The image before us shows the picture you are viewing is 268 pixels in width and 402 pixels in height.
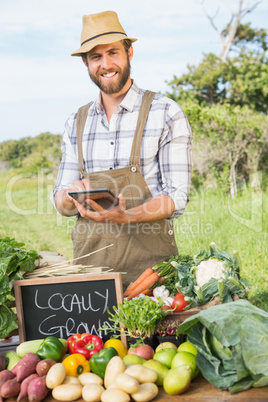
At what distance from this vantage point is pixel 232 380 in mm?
1771

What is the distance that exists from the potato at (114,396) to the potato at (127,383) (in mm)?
18

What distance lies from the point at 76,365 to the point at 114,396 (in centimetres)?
32

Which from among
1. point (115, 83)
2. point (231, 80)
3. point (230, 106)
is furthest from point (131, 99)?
point (231, 80)

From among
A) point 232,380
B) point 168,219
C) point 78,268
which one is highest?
point 168,219

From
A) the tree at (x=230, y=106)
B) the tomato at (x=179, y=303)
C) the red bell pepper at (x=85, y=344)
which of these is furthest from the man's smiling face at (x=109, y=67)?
the tree at (x=230, y=106)

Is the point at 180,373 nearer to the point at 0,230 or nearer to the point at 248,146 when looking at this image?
the point at 248,146

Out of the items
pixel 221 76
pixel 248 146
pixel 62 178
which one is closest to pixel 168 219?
pixel 62 178

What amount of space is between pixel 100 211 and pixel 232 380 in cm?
135

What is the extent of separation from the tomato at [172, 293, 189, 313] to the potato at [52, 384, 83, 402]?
2.40 feet

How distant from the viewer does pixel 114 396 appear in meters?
1.67

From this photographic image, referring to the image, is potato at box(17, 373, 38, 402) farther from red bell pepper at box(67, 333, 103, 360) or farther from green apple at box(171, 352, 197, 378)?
green apple at box(171, 352, 197, 378)

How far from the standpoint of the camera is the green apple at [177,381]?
1.75 metres

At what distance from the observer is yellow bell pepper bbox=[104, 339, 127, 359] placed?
2.05m

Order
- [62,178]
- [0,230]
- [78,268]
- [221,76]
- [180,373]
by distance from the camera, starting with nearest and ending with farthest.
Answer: [180,373], [78,268], [62,178], [0,230], [221,76]
